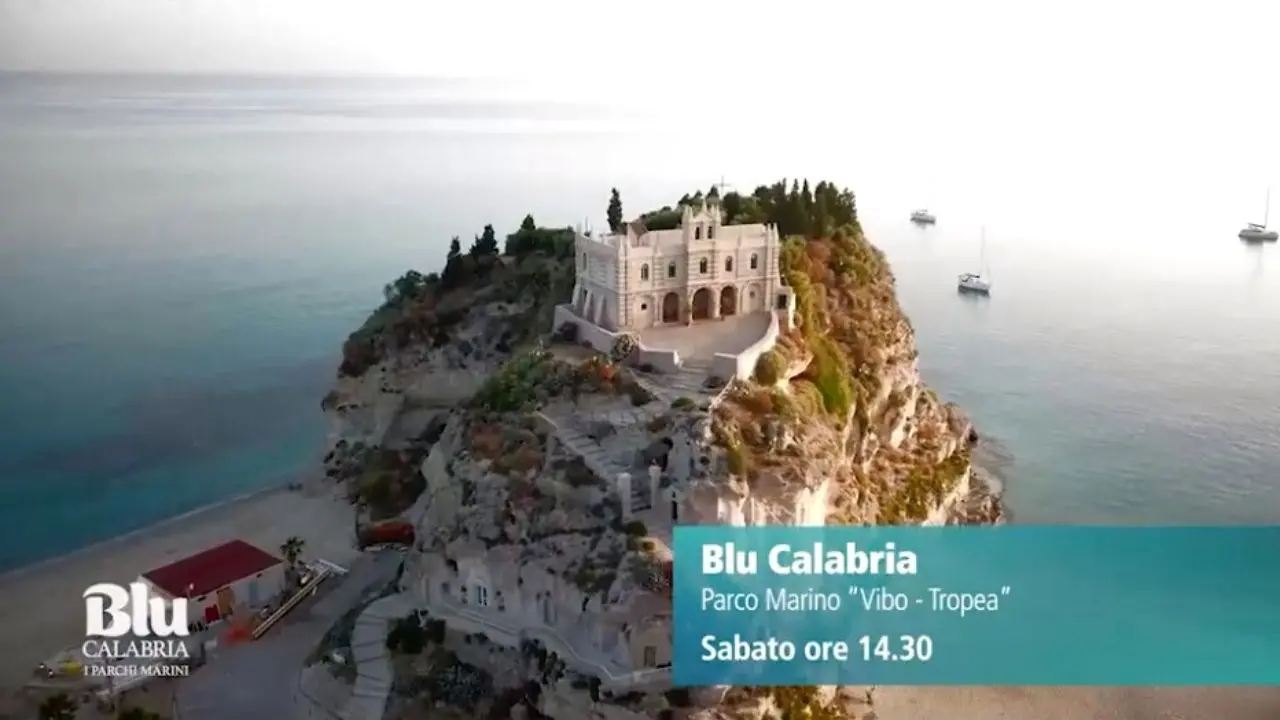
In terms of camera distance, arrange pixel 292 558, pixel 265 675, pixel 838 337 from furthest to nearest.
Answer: pixel 838 337 → pixel 292 558 → pixel 265 675

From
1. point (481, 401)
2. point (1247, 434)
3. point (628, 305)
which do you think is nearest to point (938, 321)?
point (1247, 434)

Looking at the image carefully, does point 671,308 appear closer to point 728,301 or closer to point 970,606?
point 728,301

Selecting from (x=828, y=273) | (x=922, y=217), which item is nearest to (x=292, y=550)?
(x=828, y=273)

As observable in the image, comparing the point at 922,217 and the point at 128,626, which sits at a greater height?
the point at 922,217

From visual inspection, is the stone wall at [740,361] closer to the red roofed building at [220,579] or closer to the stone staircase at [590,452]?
the stone staircase at [590,452]

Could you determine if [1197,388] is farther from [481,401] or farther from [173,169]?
[173,169]

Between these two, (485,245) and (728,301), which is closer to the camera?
(728,301)

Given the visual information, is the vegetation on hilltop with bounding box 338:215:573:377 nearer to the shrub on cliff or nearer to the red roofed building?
the red roofed building
